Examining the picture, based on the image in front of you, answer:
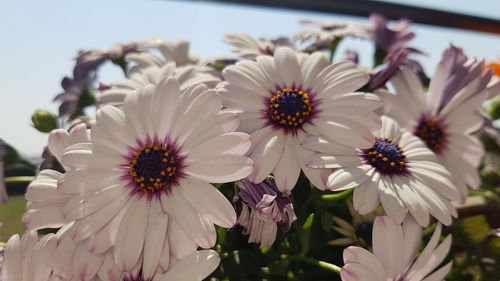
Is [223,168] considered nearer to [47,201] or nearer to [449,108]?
[47,201]

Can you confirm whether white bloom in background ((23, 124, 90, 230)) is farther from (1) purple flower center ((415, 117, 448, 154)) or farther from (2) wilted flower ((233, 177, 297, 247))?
(1) purple flower center ((415, 117, 448, 154))

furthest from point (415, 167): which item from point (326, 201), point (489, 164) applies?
point (489, 164)

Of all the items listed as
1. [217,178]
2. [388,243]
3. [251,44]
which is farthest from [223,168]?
[251,44]

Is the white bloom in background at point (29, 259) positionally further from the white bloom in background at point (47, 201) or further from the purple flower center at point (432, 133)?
the purple flower center at point (432, 133)

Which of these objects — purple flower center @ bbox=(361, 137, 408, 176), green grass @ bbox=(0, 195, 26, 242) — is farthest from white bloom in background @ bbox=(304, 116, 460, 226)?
green grass @ bbox=(0, 195, 26, 242)

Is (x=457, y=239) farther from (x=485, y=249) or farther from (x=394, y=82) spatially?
(x=394, y=82)

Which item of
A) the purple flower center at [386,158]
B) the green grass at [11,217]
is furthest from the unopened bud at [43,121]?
the purple flower center at [386,158]
